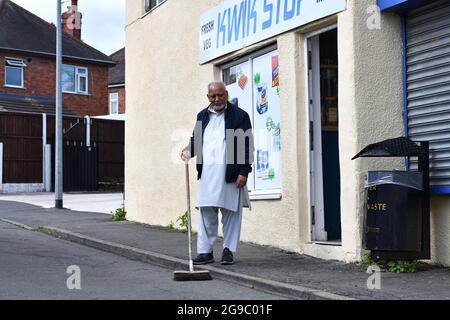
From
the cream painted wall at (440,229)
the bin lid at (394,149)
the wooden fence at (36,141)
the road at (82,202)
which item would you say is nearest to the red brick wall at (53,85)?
the wooden fence at (36,141)

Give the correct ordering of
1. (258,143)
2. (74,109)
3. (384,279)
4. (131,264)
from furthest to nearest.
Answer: (74,109)
(258,143)
(131,264)
(384,279)

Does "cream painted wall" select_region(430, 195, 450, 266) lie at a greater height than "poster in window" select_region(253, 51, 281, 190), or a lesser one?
lesser

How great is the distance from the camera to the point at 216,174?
795cm

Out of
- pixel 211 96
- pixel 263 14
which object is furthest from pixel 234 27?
pixel 211 96

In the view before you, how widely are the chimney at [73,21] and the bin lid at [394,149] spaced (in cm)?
3837

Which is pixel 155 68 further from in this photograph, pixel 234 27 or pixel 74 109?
pixel 74 109

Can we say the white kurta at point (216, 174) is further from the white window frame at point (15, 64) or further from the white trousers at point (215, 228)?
the white window frame at point (15, 64)

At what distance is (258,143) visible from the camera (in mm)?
10438

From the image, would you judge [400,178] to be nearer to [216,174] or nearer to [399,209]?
[399,209]

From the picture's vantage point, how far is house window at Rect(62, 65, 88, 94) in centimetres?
3678

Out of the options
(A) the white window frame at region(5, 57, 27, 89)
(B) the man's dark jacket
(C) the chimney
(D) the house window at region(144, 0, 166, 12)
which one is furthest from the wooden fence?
(B) the man's dark jacket

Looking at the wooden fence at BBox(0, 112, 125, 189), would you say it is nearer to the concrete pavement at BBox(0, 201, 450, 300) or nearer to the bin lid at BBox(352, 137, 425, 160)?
the concrete pavement at BBox(0, 201, 450, 300)

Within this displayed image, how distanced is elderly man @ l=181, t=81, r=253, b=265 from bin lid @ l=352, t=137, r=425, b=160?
4.27ft

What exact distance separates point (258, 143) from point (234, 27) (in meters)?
1.78
